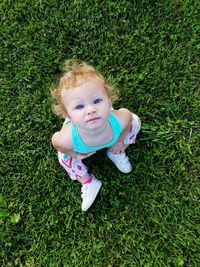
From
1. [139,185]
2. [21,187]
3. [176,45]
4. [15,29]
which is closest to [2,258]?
[21,187]

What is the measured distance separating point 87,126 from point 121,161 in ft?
2.68

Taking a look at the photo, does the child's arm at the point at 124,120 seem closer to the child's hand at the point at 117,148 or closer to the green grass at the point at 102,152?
the child's hand at the point at 117,148

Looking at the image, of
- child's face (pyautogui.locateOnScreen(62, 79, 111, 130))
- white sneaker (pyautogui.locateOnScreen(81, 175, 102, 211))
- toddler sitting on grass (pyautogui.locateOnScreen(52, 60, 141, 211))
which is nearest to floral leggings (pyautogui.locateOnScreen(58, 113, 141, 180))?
toddler sitting on grass (pyautogui.locateOnScreen(52, 60, 141, 211))

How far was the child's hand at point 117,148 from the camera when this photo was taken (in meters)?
3.39

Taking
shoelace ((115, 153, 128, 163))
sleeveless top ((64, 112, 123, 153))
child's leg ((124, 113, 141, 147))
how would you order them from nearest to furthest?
→ 1. sleeveless top ((64, 112, 123, 153))
2. child's leg ((124, 113, 141, 147))
3. shoelace ((115, 153, 128, 163))

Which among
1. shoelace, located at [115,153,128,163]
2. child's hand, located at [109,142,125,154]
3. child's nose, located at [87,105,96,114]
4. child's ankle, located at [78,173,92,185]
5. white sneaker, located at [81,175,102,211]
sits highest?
child's nose, located at [87,105,96,114]

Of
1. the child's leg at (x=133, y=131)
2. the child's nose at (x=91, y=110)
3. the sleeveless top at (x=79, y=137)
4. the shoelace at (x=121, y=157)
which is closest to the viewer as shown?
the child's nose at (x=91, y=110)

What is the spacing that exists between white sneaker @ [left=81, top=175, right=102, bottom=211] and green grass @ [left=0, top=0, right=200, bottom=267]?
0.08 m

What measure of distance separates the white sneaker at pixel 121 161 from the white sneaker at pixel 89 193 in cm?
23

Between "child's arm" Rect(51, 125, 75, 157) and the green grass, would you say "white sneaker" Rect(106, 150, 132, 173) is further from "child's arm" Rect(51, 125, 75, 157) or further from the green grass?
"child's arm" Rect(51, 125, 75, 157)

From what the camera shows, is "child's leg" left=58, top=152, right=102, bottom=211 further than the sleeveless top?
Yes

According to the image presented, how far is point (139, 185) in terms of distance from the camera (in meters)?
3.57

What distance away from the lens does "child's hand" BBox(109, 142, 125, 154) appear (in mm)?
3387

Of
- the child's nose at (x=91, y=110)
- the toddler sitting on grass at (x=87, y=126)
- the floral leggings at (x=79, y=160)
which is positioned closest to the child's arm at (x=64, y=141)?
the toddler sitting on grass at (x=87, y=126)
